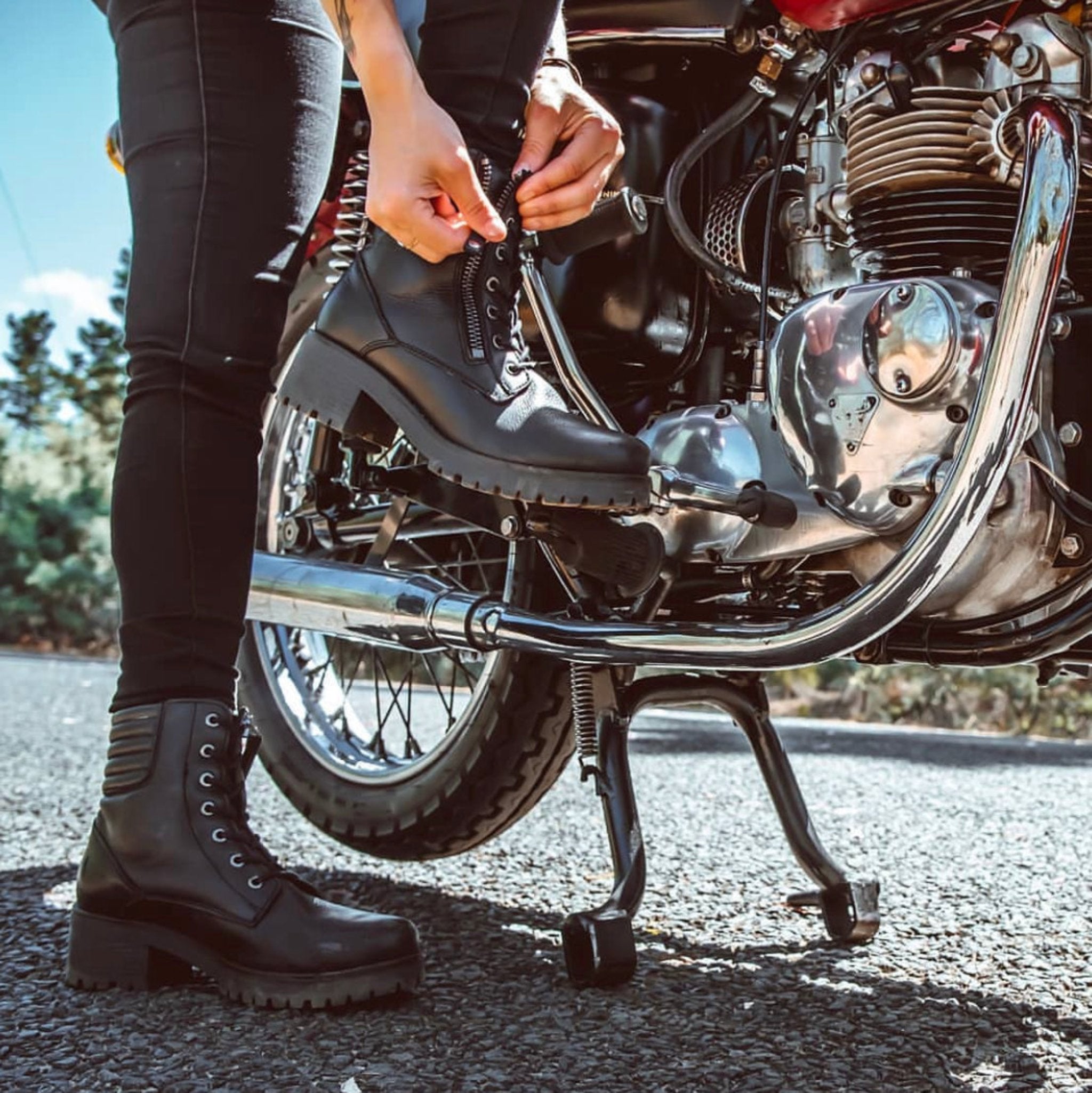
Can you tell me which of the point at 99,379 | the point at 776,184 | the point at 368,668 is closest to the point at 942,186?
the point at 776,184

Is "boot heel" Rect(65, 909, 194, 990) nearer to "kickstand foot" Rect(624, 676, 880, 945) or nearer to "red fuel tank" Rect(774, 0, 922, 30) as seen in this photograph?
"kickstand foot" Rect(624, 676, 880, 945)

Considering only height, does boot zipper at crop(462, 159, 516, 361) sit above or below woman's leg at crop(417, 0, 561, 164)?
below

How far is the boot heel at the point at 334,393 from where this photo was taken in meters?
1.36

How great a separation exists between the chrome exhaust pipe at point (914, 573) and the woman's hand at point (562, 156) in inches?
15.0

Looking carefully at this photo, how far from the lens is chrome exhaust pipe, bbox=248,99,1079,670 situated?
3.62ft

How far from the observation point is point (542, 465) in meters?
1.23

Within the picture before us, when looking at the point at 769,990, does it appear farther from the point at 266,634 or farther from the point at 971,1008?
the point at 266,634

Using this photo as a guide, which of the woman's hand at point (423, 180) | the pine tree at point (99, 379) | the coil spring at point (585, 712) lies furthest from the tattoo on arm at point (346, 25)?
the pine tree at point (99, 379)

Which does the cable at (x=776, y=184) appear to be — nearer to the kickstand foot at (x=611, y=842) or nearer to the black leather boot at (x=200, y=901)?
the kickstand foot at (x=611, y=842)

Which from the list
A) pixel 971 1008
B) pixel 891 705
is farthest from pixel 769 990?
pixel 891 705

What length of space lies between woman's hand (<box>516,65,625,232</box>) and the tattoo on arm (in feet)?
0.59

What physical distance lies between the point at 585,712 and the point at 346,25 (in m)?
0.73

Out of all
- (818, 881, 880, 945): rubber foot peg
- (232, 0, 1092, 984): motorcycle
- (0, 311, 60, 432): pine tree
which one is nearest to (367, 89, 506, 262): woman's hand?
(232, 0, 1092, 984): motorcycle

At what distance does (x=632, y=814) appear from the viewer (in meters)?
1.47
